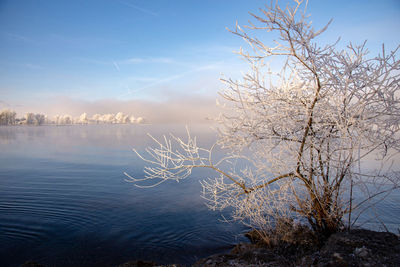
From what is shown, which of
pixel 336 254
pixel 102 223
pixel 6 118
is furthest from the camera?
pixel 6 118

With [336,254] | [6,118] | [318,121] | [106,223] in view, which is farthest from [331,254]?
[6,118]

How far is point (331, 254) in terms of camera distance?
420 centimetres

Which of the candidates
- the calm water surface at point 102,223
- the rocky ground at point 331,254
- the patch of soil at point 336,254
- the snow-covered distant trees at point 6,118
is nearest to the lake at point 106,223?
the calm water surface at point 102,223

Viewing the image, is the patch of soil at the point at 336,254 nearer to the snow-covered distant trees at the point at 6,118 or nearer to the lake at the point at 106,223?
the lake at the point at 106,223

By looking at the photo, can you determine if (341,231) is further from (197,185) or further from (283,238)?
(197,185)

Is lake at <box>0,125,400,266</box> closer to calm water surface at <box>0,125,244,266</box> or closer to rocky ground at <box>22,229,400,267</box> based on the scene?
calm water surface at <box>0,125,244,266</box>

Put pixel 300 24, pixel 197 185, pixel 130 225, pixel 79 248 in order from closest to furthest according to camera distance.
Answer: pixel 300 24 → pixel 79 248 → pixel 130 225 → pixel 197 185

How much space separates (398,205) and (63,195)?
41.2 ft

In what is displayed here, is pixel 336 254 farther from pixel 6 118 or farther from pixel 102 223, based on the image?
pixel 6 118

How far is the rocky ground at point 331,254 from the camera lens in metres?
3.95

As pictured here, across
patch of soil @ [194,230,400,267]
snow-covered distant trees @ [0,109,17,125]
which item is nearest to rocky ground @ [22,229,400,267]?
patch of soil @ [194,230,400,267]

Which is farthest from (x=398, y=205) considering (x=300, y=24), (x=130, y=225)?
(x=130, y=225)

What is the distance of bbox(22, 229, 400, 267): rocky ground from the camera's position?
13.0 ft

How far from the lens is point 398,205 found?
9.29 metres
